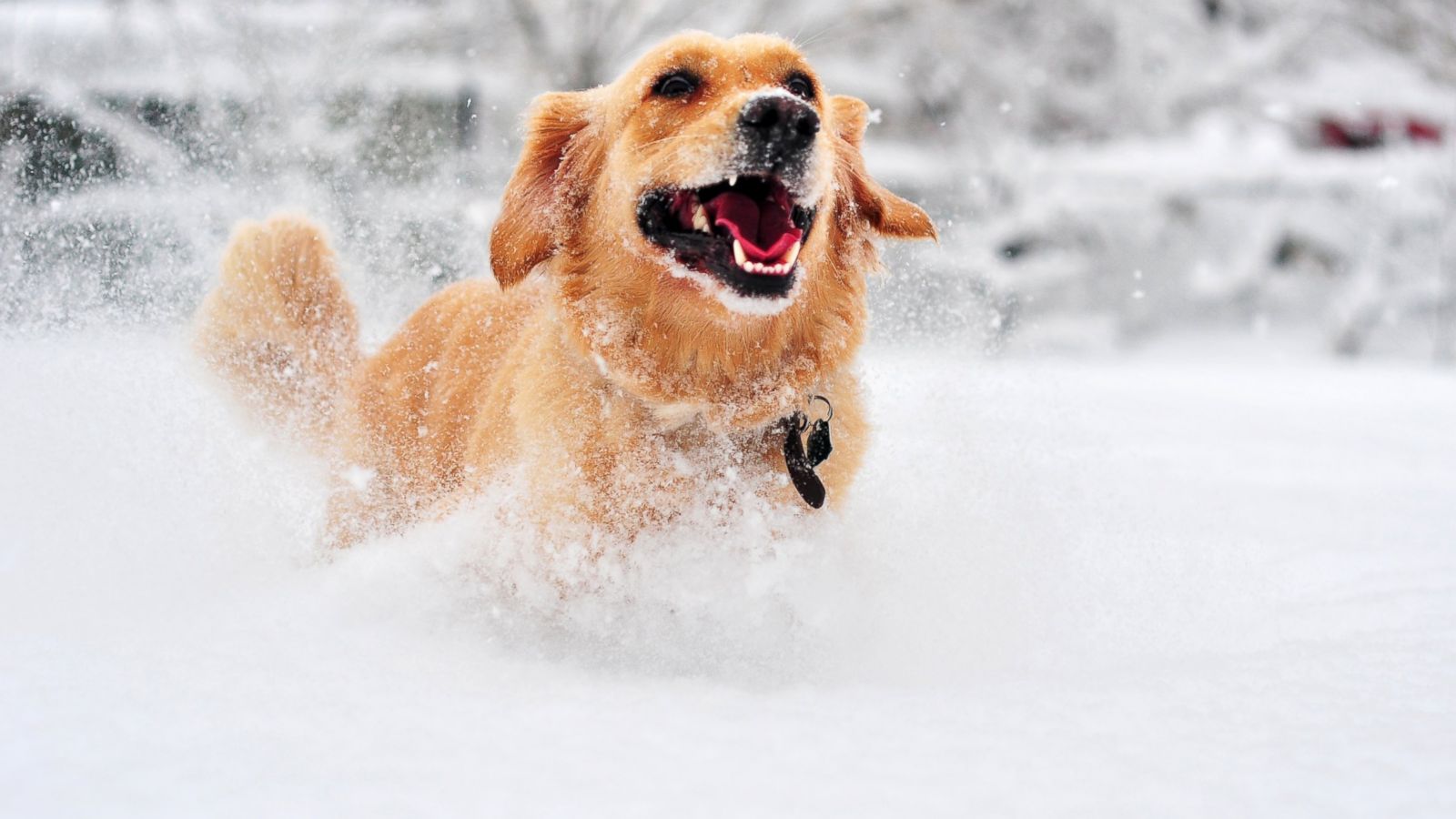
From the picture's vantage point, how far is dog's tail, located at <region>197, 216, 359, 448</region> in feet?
10.4

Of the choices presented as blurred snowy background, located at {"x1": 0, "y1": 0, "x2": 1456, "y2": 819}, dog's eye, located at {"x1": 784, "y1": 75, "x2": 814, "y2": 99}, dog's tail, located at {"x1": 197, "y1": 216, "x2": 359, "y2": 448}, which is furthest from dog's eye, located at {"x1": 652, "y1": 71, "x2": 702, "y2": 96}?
dog's tail, located at {"x1": 197, "y1": 216, "x2": 359, "y2": 448}

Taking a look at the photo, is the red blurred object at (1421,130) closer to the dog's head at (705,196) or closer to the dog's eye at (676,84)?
the dog's head at (705,196)

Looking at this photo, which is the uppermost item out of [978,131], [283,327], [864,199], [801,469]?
[978,131]

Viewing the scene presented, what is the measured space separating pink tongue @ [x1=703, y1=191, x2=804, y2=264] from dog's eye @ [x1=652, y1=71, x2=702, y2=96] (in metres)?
0.31

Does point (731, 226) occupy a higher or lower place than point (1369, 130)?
lower

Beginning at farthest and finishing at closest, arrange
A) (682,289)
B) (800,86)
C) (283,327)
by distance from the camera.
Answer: (283,327), (800,86), (682,289)

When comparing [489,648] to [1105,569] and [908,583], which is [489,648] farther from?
[1105,569]

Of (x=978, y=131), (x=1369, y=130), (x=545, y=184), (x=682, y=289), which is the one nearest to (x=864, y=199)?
(x=682, y=289)

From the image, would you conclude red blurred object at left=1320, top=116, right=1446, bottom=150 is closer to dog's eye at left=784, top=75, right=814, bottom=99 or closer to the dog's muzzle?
dog's eye at left=784, top=75, right=814, bottom=99

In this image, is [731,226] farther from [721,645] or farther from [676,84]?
[721,645]

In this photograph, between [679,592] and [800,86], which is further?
[800,86]

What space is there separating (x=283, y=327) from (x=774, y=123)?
6.37ft

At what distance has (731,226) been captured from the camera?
2.17 m

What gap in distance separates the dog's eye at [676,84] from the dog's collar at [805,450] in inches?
30.9
